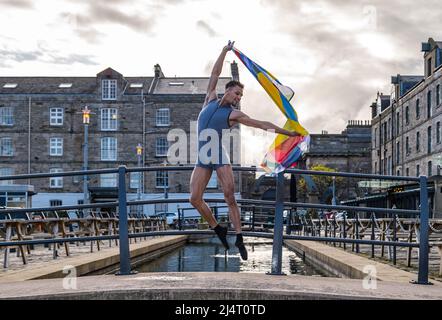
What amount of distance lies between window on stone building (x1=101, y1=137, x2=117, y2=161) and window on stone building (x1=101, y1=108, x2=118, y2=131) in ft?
3.25

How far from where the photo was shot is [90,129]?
57594mm

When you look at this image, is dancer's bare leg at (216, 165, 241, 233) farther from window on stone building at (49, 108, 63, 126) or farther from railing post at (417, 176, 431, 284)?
window on stone building at (49, 108, 63, 126)

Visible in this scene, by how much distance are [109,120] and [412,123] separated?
2655 cm

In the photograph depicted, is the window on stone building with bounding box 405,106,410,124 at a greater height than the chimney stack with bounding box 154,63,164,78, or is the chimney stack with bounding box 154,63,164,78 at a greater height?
the chimney stack with bounding box 154,63,164,78

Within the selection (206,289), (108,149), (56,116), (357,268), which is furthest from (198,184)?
(56,116)

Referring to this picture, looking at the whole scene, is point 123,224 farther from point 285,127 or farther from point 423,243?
point 423,243

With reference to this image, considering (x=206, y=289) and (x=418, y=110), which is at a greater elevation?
(x=418, y=110)

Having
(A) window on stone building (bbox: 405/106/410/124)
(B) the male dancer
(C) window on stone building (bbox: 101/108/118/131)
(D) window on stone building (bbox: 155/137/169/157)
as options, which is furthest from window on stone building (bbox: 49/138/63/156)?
(B) the male dancer

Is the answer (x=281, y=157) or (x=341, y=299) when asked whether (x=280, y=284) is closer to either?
(x=341, y=299)

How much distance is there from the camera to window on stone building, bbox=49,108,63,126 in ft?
189

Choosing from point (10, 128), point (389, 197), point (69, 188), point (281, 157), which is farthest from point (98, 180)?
point (281, 157)

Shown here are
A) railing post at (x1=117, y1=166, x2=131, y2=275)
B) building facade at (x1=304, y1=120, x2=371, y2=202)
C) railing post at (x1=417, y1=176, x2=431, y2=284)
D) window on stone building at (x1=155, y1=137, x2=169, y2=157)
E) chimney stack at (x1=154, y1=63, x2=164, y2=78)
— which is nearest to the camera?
railing post at (x1=417, y1=176, x2=431, y2=284)

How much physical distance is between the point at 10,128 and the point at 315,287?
56.3 metres

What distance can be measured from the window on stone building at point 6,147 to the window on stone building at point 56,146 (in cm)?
354
